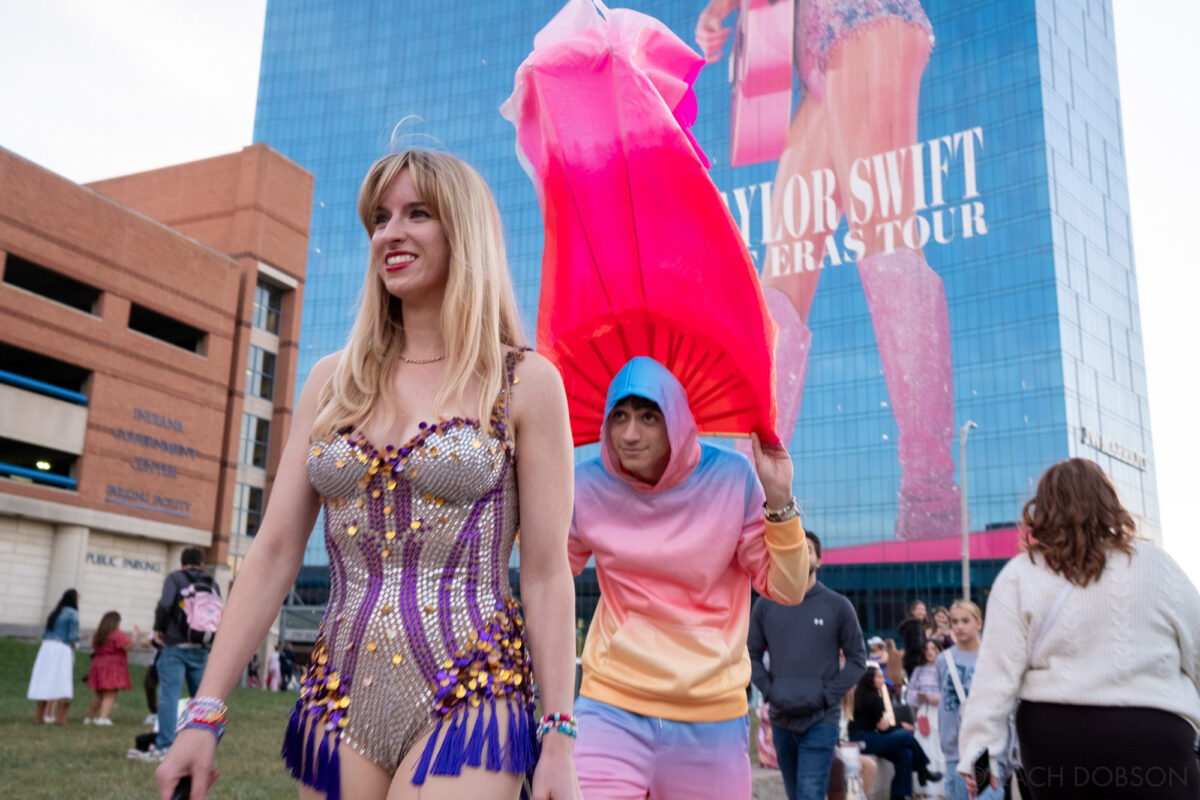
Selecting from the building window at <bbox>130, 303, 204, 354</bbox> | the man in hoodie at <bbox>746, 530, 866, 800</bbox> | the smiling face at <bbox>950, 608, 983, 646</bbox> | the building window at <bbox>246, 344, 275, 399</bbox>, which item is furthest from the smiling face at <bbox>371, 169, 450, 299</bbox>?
the building window at <bbox>246, 344, 275, 399</bbox>

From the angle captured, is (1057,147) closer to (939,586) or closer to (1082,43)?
(1082,43)

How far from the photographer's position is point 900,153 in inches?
2373

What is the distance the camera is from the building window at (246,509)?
147 feet

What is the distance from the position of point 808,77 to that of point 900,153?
7.44 meters

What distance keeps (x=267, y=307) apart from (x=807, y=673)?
42139mm

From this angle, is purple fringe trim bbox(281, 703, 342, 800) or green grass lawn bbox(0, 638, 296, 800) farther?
green grass lawn bbox(0, 638, 296, 800)

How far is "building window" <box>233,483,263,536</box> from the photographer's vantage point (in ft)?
147

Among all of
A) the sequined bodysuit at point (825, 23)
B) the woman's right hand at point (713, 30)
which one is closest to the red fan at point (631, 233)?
the sequined bodysuit at point (825, 23)

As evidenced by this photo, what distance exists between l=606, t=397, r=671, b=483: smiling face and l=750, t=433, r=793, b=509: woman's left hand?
0.35m

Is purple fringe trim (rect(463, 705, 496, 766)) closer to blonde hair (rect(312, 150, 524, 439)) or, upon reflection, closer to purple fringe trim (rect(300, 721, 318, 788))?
purple fringe trim (rect(300, 721, 318, 788))

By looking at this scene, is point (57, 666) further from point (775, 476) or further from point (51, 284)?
point (51, 284)

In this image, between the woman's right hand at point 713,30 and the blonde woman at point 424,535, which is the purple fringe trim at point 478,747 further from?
the woman's right hand at point 713,30

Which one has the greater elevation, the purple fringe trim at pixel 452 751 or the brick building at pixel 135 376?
the brick building at pixel 135 376

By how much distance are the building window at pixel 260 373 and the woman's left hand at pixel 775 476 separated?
42672 millimetres
